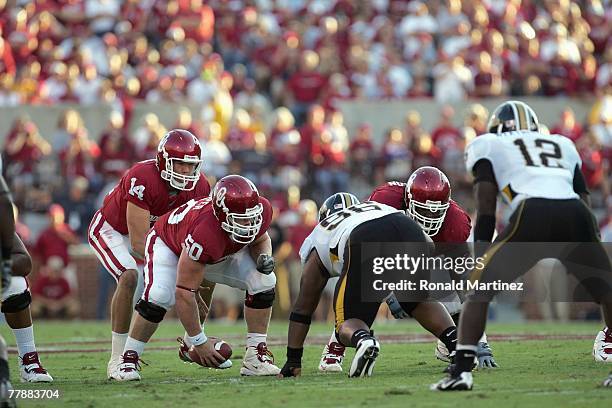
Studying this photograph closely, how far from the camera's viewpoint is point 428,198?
8.40 metres

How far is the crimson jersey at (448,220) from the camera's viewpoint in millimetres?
8719

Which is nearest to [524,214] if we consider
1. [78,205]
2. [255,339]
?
[255,339]

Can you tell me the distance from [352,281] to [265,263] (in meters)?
0.76

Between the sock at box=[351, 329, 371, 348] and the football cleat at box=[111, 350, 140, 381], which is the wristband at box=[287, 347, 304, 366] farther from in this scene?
the football cleat at box=[111, 350, 140, 381]

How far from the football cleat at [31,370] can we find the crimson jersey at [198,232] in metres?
1.27

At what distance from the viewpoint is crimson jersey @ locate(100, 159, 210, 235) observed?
899 cm

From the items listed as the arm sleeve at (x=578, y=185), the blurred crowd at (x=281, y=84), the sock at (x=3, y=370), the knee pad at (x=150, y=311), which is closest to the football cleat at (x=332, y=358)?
the knee pad at (x=150, y=311)

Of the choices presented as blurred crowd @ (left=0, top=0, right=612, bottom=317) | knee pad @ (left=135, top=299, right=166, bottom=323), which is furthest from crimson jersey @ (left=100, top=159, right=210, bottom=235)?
blurred crowd @ (left=0, top=0, right=612, bottom=317)

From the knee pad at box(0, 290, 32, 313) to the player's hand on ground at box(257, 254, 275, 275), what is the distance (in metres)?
1.66

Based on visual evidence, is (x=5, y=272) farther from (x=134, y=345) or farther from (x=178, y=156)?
(x=178, y=156)

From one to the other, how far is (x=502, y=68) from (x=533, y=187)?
42.5 feet

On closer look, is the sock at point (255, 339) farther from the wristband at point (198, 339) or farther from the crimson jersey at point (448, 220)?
the crimson jersey at point (448, 220)

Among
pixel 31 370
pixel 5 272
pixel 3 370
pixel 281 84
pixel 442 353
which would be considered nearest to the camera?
pixel 3 370

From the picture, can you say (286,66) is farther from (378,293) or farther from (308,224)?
(378,293)
